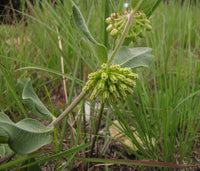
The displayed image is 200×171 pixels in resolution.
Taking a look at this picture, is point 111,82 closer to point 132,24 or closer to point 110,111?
point 132,24

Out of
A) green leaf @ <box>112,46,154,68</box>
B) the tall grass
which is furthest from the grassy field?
green leaf @ <box>112,46,154,68</box>

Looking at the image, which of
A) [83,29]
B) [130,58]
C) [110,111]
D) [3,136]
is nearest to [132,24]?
[130,58]

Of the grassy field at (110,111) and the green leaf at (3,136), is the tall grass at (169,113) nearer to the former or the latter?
the grassy field at (110,111)

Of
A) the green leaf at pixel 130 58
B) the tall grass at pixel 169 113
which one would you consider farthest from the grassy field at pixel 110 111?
the green leaf at pixel 130 58

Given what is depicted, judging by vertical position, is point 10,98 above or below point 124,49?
below

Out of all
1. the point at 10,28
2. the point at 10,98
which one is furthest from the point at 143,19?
the point at 10,28

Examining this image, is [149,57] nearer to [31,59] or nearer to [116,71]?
[116,71]

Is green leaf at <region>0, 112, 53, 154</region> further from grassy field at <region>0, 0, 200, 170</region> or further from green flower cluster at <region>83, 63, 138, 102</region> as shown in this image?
green flower cluster at <region>83, 63, 138, 102</region>
